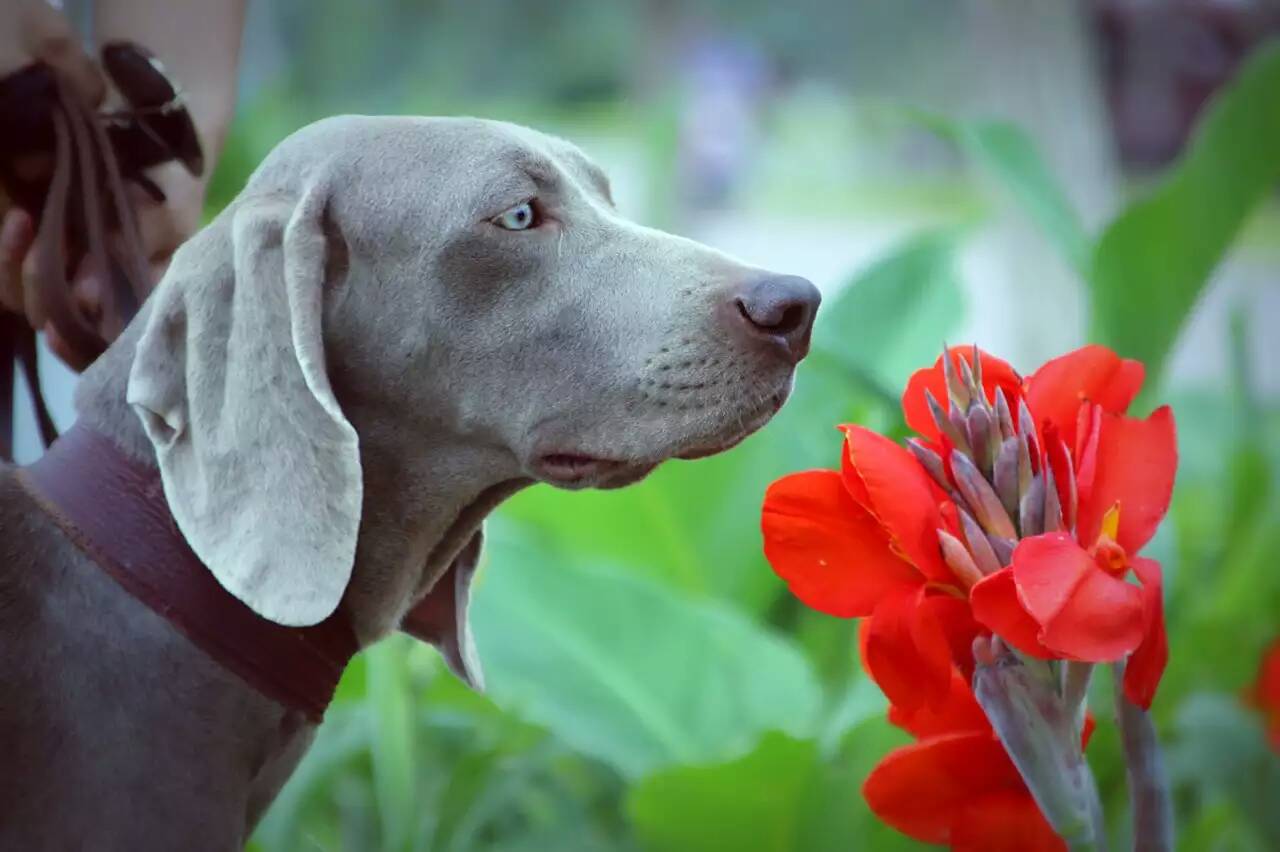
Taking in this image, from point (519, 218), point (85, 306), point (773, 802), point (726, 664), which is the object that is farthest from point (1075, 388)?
point (726, 664)

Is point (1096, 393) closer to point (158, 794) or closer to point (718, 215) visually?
point (158, 794)

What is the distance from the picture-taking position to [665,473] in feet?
5.89

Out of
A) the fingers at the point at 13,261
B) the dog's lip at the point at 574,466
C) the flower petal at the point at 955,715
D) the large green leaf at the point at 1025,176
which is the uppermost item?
the dog's lip at the point at 574,466

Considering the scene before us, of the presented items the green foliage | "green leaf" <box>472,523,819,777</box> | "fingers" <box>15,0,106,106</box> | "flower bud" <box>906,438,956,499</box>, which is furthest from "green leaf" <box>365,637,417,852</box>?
"flower bud" <box>906,438,956,499</box>

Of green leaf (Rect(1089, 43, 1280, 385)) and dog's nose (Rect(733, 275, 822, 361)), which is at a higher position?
dog's nose (Rect(733, 275, 822, 361))

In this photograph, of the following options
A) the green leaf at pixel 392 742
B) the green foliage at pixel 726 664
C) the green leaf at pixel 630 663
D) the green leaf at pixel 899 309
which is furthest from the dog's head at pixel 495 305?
the green leaf at pixel 899 309

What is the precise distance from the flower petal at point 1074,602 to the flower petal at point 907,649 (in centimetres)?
6

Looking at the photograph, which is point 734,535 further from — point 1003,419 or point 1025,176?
point 1003,419

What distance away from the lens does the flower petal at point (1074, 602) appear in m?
0.61

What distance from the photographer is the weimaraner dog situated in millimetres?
633

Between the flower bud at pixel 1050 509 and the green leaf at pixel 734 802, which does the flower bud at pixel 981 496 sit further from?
the green leaf at pixel 734 802

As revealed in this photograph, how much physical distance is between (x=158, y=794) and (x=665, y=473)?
3.90 feet

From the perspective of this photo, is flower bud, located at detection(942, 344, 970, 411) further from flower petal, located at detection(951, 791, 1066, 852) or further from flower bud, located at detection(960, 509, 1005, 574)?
flower petal, located at detection(951, 791, 1066, 852)

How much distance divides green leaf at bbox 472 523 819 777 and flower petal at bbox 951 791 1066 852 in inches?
29.7
